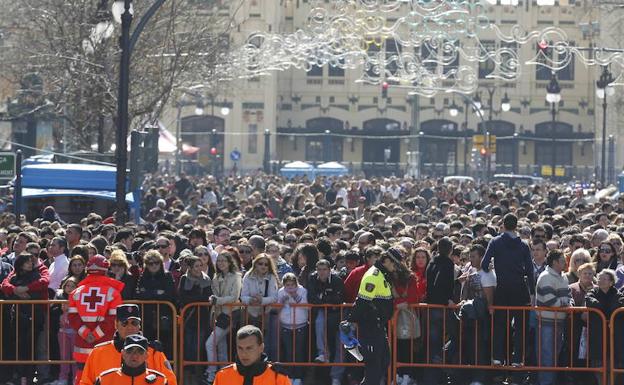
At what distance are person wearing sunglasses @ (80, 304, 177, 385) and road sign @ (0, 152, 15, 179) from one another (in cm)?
1228

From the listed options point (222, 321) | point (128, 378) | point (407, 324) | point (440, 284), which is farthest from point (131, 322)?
point (440, 284)

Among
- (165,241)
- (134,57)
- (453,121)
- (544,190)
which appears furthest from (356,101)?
(165,241)

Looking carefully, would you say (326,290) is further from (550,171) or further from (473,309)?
(550,171)

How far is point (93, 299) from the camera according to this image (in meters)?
14.2

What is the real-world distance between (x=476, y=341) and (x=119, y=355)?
6.10 m

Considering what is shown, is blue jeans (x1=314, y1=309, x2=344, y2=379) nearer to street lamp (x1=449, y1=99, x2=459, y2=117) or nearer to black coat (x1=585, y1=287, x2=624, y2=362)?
black coat (x1=585, y1=287, x2=624, y2=362)

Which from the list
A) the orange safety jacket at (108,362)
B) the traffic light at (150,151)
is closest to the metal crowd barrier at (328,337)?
the orange safety jacket at (108,362)

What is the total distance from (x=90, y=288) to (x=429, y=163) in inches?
2886

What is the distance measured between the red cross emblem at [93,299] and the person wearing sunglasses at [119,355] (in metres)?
2.87

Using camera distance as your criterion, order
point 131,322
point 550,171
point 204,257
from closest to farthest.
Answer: point 131,322 → point 204,257 → point 550,171

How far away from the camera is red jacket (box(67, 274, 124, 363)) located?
14.2m

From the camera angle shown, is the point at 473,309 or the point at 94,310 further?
the point at 473,309

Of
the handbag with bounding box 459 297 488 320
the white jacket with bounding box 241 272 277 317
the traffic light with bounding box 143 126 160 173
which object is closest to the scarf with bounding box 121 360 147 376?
the white jacket with bounding box 241 272 277 317

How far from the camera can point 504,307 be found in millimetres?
16312
